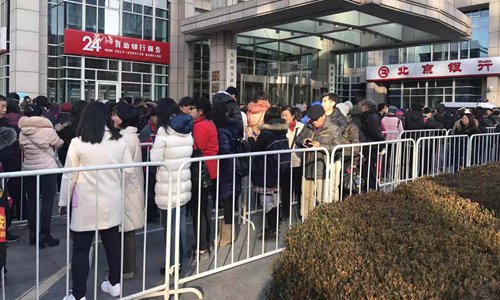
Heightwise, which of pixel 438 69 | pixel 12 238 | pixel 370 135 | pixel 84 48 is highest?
pixel 438 69

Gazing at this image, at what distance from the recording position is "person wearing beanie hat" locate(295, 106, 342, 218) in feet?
17.3

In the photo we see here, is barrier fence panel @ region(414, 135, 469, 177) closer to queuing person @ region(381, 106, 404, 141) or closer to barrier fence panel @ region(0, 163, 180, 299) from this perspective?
queuing person @ region(381, 106, 404, 141)

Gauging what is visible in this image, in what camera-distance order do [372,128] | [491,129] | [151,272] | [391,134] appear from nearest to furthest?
1. [151,272]
2. [372,128]
3. [391,134]
4. [491,129]

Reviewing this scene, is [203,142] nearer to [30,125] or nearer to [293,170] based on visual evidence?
[293,170]

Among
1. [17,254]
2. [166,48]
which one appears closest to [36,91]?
[166,48]

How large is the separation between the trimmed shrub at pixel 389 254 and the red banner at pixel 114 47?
19.9 metres

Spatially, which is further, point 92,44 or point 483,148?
point 92,44

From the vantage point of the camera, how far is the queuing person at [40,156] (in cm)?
506

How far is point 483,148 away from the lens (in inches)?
341

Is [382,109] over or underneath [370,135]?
over

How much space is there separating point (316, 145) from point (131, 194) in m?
2.37

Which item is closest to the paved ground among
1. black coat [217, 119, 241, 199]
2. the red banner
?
A: black coat [217, 119, 241, 199]

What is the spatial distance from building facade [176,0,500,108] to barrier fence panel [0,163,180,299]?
35.1 feet

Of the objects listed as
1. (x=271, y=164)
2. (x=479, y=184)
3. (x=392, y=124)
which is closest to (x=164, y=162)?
(x=271, y=164)
